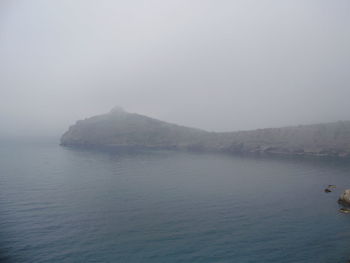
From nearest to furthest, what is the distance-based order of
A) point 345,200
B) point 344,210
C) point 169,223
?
point 169,223, point 344,210, point 345,200

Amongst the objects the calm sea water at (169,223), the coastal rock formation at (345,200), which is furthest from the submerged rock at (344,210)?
the coastal rock formation at (345,200)

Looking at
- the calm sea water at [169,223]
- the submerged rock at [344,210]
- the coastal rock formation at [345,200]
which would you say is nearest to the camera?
the calm sea water at [169,223]

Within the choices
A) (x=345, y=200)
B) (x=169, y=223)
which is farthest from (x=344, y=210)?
(x=169, y=223)

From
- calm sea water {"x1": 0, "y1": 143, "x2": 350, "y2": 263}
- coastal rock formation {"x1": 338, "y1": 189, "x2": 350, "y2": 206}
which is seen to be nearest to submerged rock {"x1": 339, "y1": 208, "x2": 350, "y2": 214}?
calm sea water {"x1": 0, "y1": 143, "x2": 350, "y2": 263}

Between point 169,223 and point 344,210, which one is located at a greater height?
point 169,223

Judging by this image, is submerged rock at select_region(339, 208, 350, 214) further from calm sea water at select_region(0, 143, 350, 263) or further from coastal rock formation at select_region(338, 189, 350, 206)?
coastal rock formation at select_region(338, 189, 350, 206)

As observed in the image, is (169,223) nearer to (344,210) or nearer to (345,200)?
(344,210)

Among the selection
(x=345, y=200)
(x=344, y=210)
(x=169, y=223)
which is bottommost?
(x=344, y=210)

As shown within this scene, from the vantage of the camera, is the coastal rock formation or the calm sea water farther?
the coastal rock formation

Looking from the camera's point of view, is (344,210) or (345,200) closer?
(344,210)

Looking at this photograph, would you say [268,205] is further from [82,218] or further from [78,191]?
[78,191]

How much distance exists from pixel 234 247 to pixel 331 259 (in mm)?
9674

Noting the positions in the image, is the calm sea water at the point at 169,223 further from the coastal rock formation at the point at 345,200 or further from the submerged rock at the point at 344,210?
the coastal rock formation at the point at 345,200

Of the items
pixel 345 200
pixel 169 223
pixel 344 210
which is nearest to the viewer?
pixel 169 223
